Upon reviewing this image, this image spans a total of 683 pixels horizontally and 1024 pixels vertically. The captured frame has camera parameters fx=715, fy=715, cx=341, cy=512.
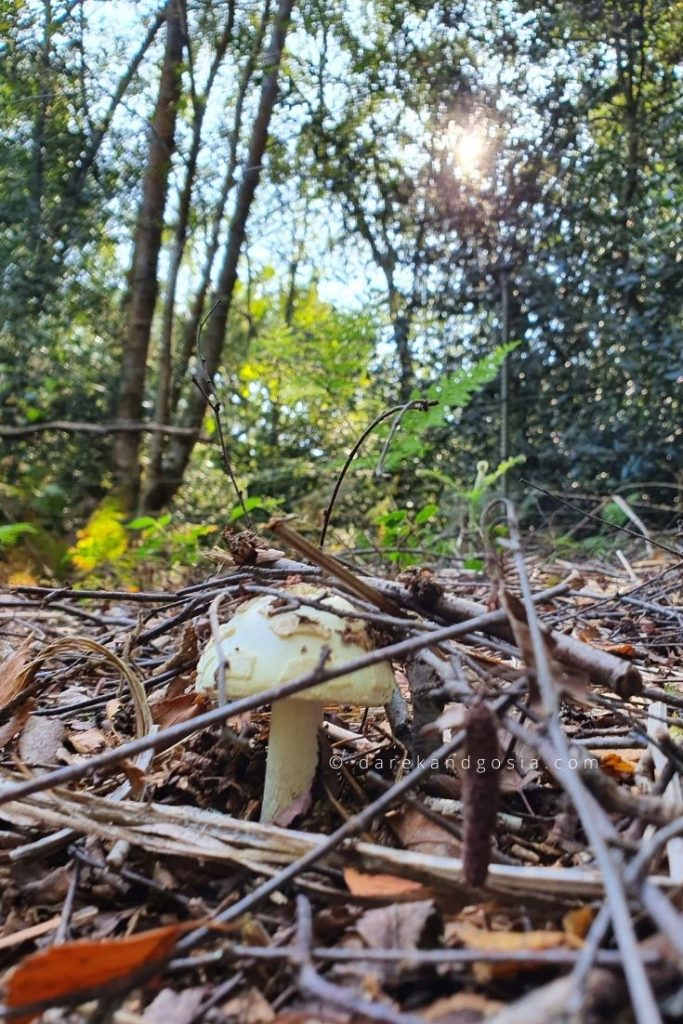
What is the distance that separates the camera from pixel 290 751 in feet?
3.57

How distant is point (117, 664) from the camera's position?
1.17 meters

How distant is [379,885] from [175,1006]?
0.23 meters

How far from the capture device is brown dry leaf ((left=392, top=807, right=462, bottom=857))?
2.97ft

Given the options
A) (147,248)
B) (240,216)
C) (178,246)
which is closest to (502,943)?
(240,216)

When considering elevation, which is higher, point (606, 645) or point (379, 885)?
point (606, 645)

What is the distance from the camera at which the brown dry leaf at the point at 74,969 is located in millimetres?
588

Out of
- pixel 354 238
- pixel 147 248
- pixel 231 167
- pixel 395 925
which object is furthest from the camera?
pixel 354 238

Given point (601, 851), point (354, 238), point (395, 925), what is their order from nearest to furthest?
point (601, 851) < point (395, 925) < point (354, 238)

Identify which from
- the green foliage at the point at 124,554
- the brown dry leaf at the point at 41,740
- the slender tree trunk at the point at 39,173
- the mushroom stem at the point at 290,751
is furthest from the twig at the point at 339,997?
the slender tree trunk at the point at 39,173

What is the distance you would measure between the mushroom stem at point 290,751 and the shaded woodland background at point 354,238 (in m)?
4.03

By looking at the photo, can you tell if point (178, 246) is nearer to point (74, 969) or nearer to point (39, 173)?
point (39, 173)

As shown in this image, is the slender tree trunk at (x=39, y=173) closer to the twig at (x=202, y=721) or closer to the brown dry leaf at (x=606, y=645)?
the brown dry leaf at (x=606, y=645)

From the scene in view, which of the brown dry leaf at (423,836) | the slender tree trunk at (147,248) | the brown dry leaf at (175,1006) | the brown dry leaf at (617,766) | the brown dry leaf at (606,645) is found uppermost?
the slender tree trunk at (147,248)

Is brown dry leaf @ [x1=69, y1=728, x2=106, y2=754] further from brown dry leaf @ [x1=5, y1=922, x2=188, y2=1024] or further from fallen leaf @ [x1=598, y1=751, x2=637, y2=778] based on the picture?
fallen leaf @ [x1=598, y1=751, x2=637, y2=778]
